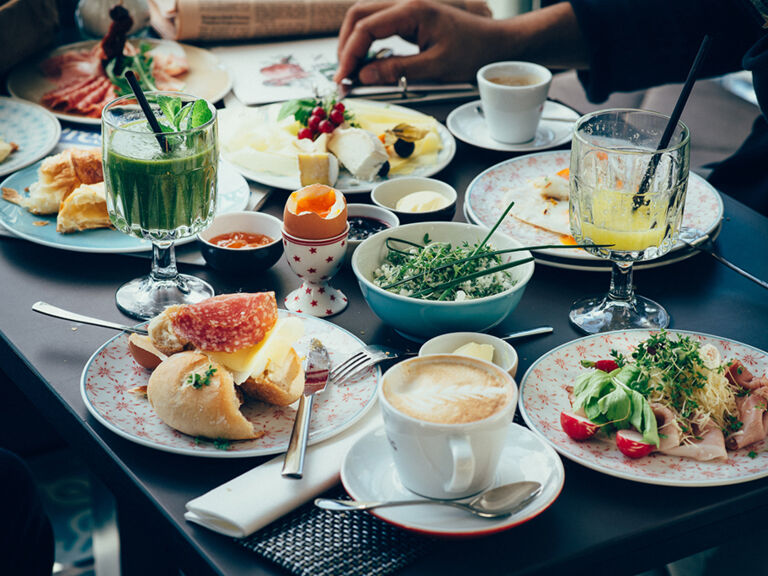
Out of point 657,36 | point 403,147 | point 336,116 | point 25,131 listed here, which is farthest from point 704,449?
point 25,131

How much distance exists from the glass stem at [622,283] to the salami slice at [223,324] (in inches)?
22.3

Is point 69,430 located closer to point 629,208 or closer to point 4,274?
point 4,274

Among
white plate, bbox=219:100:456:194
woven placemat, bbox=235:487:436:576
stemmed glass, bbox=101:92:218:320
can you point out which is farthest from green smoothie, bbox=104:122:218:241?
woven placemat, bbox=235:487:436:576

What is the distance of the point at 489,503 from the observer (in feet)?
2.81

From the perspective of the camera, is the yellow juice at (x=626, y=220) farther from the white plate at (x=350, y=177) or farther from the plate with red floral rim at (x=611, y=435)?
the white plate at (x=350, y=177)

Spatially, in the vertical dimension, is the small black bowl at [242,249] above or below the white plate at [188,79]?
above

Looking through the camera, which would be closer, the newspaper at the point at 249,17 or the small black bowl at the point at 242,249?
the small black bowl at the point at 242,249

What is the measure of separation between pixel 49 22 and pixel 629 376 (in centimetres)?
202

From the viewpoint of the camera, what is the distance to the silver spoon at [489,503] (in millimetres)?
838

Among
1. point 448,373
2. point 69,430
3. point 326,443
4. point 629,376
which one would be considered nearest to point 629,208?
point 629,376

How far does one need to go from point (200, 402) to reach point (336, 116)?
0.95 metres

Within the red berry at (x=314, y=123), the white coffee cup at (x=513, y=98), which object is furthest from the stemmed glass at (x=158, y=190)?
the white coffee cup at (x=513, y=98)

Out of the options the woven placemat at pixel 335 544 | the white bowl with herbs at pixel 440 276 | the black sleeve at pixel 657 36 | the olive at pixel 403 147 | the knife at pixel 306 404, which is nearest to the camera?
the woven placemat at pixel 335 544

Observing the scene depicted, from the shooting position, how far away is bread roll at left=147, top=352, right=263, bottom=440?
96cm
